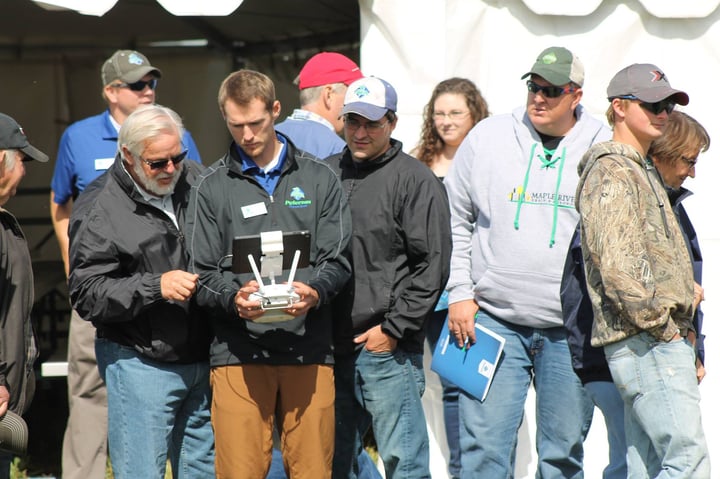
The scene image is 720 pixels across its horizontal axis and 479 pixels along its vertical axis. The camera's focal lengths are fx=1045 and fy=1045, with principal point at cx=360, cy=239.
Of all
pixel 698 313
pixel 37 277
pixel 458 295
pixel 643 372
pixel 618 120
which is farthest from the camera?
pixel 37 277

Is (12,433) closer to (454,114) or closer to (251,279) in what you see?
(251,279)

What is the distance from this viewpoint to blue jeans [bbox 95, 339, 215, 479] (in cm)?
341

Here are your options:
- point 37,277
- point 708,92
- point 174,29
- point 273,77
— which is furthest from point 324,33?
point 708,92

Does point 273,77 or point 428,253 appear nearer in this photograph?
point 428,253

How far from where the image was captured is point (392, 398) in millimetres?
3637

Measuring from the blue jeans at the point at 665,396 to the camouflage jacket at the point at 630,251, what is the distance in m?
0.05

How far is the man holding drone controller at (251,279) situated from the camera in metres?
3.39

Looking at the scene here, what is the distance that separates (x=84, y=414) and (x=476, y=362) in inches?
67.4

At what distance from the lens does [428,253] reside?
3.64m

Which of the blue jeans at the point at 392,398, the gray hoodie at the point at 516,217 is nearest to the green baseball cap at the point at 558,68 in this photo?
the gray hoodie at the point at 516,217

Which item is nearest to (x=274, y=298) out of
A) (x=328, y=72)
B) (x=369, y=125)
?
(x=369, y=125)

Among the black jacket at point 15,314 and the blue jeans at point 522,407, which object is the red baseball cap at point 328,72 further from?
the black jacket at point 15,314

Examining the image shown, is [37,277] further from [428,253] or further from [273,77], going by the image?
[428,253]

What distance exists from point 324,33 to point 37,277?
266cm
